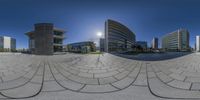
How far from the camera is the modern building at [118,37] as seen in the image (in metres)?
4.06

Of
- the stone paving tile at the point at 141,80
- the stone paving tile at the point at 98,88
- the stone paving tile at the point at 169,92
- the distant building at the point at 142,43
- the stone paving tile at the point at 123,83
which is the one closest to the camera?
the stone paving tile at the point at 169,92

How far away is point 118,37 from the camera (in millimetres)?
5227

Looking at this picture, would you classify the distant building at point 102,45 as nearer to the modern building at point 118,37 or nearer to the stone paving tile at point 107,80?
the modern building at point 118,37

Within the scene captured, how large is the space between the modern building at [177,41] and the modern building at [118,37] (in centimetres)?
94

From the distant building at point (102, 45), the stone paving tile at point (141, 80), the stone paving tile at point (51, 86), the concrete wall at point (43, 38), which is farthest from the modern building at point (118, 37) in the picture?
the stone paving tile at point (51, 86)

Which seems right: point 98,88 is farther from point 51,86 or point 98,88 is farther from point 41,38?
point 41,38

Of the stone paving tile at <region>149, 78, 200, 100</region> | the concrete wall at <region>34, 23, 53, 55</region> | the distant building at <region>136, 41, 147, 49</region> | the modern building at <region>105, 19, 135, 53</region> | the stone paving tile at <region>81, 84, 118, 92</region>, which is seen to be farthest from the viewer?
the modern building at <region>105, 19, 135, 53</region>

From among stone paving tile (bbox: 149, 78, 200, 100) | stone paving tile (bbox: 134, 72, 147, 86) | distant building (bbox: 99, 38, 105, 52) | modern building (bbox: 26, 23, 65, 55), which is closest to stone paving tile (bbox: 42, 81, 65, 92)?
modern building (bbox: 26, 23, 65, 55)

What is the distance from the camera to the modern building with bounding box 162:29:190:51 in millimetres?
3658

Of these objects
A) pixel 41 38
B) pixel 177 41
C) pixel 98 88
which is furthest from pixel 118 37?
pixel 98 88

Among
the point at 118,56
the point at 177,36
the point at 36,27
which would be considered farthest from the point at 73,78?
the point at 177,36

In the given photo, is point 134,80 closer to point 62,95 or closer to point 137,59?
point 62,95

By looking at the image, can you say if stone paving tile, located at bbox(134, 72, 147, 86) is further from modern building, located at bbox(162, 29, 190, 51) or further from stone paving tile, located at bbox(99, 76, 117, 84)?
modern building, located at bbox(162, 29, 190, 51)

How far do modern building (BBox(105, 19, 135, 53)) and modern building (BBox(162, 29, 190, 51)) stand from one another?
937mm
